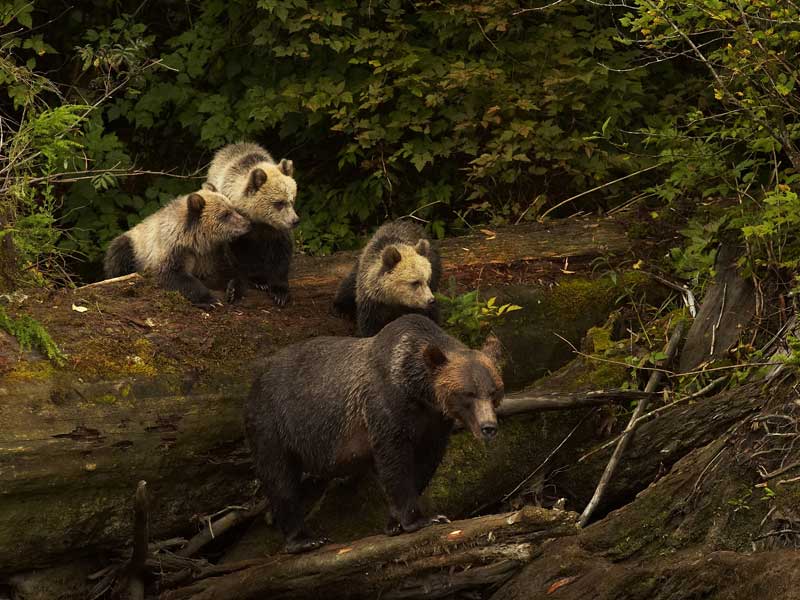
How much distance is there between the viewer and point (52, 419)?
23.1ft

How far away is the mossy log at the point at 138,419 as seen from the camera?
698 cm

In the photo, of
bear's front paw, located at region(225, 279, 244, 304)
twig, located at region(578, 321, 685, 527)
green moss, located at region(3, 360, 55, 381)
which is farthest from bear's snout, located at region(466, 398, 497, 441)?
bear's front paw, located at region(225, 279, 244, 304)

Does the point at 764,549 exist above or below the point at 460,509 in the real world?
above

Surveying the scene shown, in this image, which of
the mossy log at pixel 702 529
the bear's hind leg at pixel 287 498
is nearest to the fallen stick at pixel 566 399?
the mossy log at pixel 702 529

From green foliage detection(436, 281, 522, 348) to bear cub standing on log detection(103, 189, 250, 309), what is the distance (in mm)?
2016

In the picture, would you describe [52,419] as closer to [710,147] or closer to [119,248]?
[119,248]

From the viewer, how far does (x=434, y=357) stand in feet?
21.6

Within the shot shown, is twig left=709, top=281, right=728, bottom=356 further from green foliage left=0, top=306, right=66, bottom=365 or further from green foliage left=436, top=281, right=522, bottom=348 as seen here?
green foliage left=0, top=306, right=66, bottom=365

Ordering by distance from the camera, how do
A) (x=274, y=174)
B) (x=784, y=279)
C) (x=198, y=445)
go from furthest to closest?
(x=274, y=174), (x=784, y=279), (x=198, y=445)

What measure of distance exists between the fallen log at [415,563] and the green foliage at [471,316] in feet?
7.43

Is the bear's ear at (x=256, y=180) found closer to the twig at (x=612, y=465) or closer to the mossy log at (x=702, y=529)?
the twig at (x=612, y=465)

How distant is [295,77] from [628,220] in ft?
13.1

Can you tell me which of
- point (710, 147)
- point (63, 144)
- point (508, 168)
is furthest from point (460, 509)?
point (508, 168)

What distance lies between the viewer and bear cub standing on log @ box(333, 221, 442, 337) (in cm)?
879
